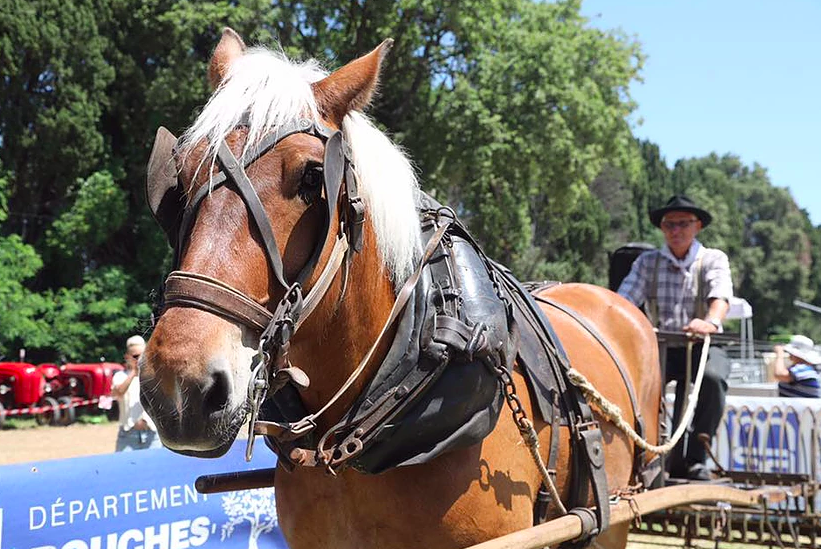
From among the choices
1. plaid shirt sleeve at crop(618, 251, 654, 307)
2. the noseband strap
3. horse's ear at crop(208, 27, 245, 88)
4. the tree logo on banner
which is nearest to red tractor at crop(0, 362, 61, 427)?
the tree logo on banner

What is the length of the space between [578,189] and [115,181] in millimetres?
12909

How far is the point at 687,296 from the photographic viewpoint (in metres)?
4.76

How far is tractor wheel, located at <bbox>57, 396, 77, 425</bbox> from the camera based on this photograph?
17.0m

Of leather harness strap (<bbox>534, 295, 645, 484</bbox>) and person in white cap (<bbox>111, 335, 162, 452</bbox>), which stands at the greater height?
leather harness strap (<bbox>534, 295, 645, 484</bbox>)

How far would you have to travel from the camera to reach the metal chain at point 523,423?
2.46 meters

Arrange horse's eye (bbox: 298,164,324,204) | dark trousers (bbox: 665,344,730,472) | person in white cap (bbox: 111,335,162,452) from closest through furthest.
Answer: horse's eye (bbox: 298,164,324,204) → dark trousers (bbox: 665,344,730,472) → person in white cap (bbox: 111,335,162,452)

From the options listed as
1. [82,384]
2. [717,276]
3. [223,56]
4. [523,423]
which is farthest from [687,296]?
[82,384]

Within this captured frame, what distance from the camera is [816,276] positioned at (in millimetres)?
62125

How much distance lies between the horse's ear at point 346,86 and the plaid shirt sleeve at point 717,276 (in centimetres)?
307

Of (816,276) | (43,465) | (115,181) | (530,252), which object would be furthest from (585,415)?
(816,276)

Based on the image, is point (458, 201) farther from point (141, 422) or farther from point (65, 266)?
point (141, 422)

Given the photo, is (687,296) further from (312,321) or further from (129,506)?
(129,506)

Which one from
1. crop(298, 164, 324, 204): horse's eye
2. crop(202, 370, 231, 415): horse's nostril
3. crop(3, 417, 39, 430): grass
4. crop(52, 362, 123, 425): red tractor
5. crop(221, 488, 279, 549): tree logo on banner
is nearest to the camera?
crop(202, 370, 231, 415): horse's nostril

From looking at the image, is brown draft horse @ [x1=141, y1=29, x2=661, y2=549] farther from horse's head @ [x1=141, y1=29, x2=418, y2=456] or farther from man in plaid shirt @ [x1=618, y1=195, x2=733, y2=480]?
man in plaid shirt @ [x1=618, y1=195, x2=733, y2=480]
